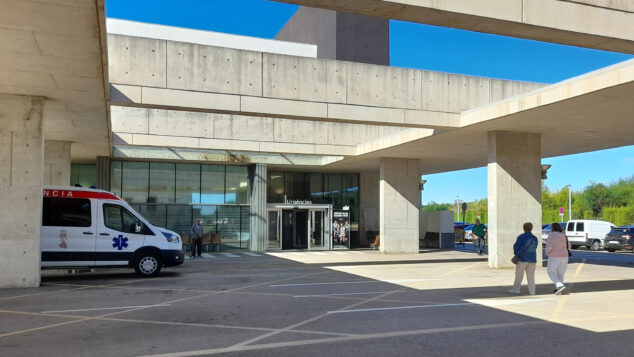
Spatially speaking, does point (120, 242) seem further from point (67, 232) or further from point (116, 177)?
point (116, 177)

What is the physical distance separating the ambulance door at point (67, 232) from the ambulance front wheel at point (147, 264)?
1153mm

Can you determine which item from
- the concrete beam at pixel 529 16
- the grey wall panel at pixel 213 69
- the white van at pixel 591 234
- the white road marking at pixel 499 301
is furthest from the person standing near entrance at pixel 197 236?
the white van at pixel 591 234

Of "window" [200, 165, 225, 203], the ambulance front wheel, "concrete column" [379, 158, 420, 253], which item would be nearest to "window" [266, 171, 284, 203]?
"window" [200, 165, 225, 203]

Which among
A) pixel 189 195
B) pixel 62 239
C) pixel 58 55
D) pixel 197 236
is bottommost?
pixel 197 236

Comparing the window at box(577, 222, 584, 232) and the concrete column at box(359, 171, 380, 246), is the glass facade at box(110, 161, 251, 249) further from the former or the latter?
the window at box(577, 222, 584, 232)

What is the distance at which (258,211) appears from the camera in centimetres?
2623

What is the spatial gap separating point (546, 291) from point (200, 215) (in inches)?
710

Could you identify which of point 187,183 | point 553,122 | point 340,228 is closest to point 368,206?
point 340,228

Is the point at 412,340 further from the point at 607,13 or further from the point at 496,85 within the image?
the point at 496,85

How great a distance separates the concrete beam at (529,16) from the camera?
24.8ft

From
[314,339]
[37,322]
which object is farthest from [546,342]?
[37,322]

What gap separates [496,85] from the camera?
1883 centimetres

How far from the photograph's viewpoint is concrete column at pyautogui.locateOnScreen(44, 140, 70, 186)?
61.4ft

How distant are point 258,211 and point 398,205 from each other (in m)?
6.81
